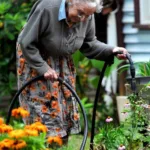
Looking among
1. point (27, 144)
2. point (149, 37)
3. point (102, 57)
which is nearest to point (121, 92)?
point (149, 37)

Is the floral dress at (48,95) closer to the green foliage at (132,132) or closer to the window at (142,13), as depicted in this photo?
the green foliage at (132,132)

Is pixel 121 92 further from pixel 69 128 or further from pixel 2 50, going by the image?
pixel 69 128

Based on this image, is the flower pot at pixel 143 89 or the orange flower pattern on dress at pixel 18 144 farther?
the flower pot at pixel 143 89

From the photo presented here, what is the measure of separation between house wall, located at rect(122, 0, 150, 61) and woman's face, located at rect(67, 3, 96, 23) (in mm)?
3827

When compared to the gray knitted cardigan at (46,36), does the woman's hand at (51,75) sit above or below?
below

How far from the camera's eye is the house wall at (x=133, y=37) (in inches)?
336

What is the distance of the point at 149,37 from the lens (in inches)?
334

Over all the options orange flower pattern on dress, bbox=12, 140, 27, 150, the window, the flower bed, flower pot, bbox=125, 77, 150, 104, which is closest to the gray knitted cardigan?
flower pot, bbox=125, 77, 150, 104

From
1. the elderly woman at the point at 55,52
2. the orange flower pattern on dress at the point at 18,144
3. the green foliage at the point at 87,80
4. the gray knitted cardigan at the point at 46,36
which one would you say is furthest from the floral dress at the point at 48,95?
the green foliage at the point at 87,80

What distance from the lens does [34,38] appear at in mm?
4781

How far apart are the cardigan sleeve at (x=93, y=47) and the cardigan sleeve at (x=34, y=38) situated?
0.51 meters

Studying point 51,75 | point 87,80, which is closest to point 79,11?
point 51,75

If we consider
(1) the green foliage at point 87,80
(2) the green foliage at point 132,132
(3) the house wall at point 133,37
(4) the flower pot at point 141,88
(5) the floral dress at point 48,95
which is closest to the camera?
(2) the green foliage at point 132,132

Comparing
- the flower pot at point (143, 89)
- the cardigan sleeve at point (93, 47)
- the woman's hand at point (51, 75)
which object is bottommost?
the flower pot at point (143, 89)
